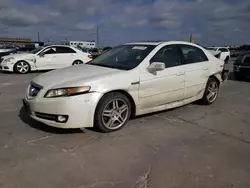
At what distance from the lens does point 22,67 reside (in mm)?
Answer: 13234

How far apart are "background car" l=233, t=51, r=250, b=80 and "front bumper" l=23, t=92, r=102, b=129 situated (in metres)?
8.11

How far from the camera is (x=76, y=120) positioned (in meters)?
4.07

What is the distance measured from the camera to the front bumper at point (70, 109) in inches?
158

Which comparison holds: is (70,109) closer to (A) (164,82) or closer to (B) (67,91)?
(B) (67,91)

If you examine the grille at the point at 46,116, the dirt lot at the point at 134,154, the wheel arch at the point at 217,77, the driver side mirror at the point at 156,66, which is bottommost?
the dirt lot at the point at 134,154

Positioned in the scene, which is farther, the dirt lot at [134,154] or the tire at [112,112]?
the tire at [112,112]

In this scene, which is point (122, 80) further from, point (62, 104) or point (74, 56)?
point (74, 56)

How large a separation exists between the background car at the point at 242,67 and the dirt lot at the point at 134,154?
231 inches

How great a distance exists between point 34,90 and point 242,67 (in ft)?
28.4

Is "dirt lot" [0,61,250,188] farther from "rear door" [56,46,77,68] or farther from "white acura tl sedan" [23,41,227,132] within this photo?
"rear door" [56,46,77,68]

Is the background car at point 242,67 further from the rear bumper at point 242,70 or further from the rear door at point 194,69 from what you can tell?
the rear door at point 194,69

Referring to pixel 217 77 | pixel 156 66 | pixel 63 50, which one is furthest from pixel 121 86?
pixel 63 50

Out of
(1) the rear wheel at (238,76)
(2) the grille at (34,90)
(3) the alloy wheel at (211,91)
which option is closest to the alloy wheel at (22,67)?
(2) the grille at (34,90)

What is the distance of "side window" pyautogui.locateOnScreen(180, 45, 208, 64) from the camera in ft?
18.3
